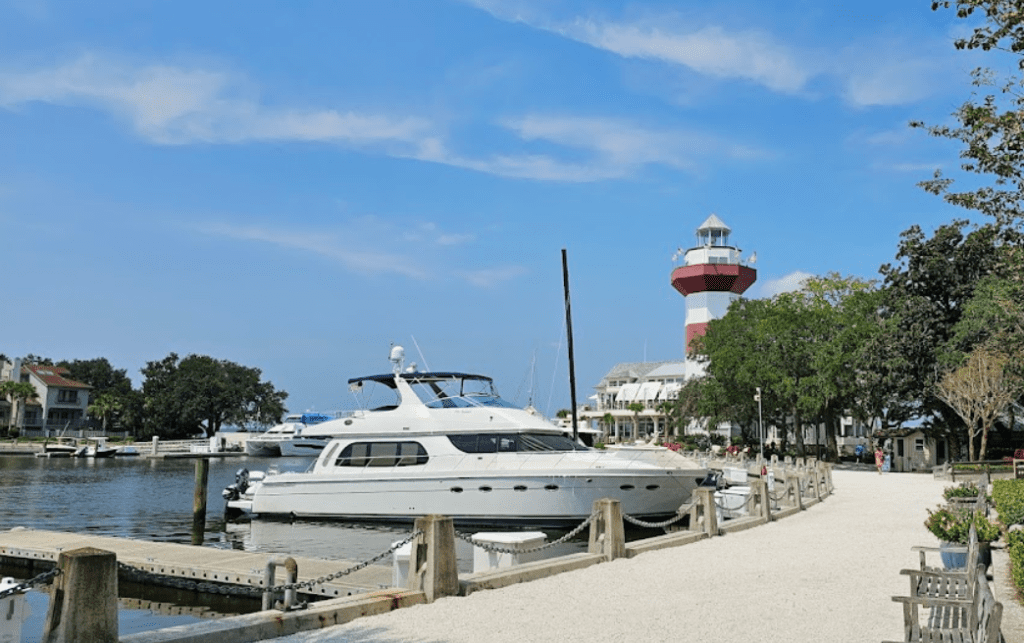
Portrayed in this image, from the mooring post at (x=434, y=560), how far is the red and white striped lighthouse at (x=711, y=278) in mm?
76695

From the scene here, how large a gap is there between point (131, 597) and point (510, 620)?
9.43 m

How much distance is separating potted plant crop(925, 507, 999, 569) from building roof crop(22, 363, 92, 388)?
102m

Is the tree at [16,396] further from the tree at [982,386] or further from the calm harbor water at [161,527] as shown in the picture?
the tree at [982,386]

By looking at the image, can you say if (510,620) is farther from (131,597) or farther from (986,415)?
(986,415)

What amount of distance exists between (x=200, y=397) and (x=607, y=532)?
97.6 meters

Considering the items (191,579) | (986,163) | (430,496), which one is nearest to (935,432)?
(430,496)

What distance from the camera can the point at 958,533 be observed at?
1180cm

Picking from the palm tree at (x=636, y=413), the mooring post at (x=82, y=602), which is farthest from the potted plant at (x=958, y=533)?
the palm tree at (x=636, y=413)

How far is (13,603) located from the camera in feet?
24.8

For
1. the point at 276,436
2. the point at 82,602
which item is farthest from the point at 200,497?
the point at 276,436

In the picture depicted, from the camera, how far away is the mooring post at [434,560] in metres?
10.3

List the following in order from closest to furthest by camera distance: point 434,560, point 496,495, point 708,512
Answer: point 434,560 → point 708,512 → point 496,495

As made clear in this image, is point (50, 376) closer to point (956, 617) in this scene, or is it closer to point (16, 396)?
point (16, 396)

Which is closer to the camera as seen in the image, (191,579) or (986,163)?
(986,163)
